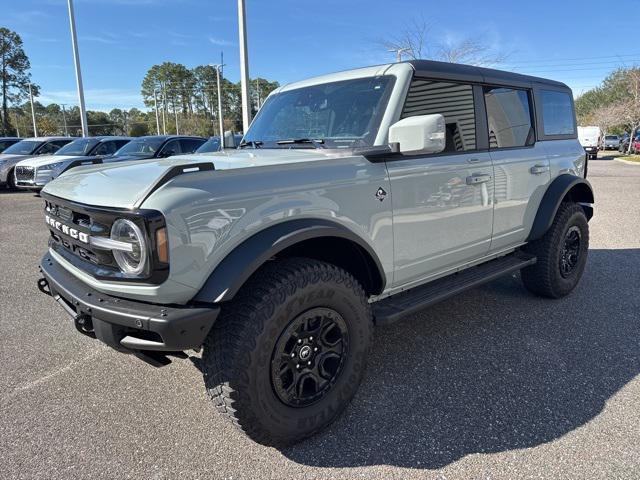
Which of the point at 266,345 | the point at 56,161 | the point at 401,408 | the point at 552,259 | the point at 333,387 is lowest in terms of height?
the point at 401,408

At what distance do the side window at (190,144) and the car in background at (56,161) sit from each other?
6.39 ft

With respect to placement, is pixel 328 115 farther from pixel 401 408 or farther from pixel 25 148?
pixel 25 148

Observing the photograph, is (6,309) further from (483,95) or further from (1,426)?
(483,95)

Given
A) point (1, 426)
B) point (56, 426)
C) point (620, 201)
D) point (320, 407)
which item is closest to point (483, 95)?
point (320, 407)

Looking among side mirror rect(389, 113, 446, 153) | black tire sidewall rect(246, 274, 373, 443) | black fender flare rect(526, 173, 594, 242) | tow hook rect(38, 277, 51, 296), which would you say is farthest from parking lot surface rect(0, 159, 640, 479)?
side mirror rect(389, 113, 446, 153)

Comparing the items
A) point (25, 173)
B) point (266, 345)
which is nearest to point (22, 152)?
point (25, 173)

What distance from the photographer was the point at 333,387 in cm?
248

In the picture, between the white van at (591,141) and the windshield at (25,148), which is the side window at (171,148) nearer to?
the windshield at (25,148)

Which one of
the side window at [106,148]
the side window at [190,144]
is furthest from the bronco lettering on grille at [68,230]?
the side window at [106,148]

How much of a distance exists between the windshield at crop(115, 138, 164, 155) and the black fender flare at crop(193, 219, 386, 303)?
33.8 ft

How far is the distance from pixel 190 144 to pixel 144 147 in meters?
1.23

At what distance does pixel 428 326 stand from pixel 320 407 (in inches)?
66.0

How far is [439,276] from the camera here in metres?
3.28

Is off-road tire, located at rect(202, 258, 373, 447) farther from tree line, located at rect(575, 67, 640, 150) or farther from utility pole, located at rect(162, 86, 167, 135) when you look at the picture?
utility pole, located at rect(162, 86, 167, 135)
